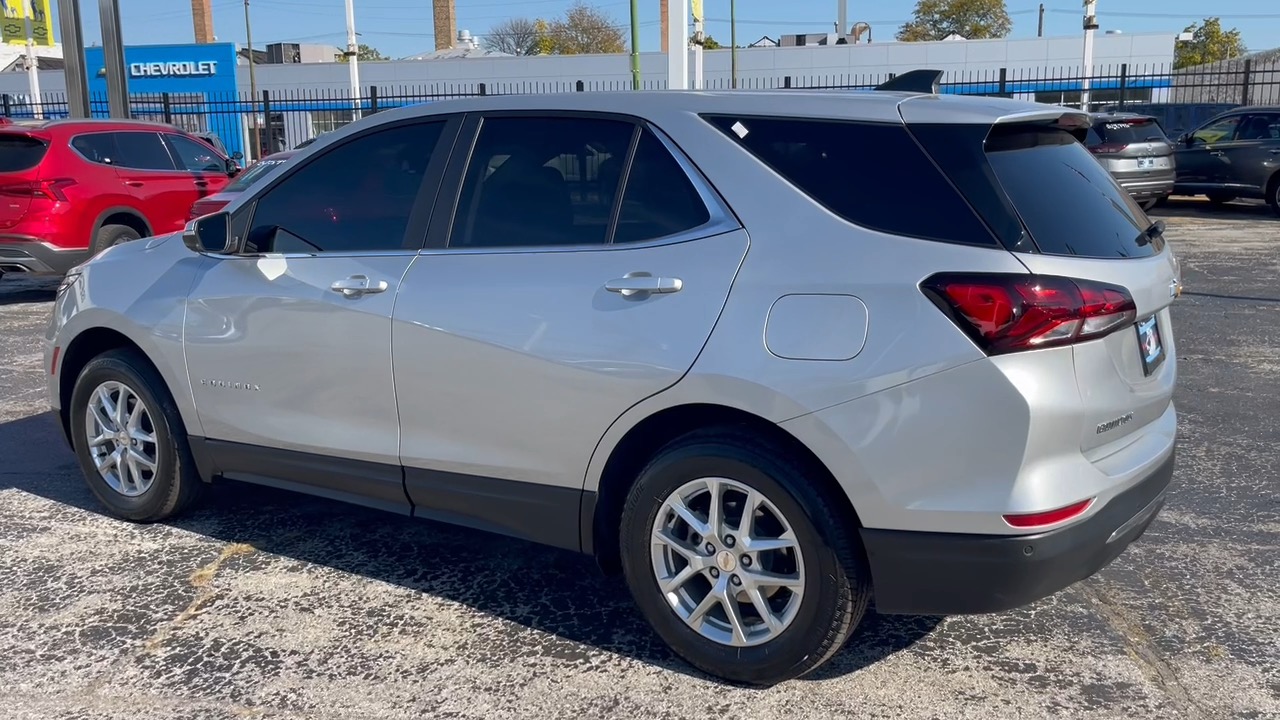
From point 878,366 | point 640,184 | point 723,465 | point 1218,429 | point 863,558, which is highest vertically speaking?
point 640,184

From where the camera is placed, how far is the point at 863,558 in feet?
10.5

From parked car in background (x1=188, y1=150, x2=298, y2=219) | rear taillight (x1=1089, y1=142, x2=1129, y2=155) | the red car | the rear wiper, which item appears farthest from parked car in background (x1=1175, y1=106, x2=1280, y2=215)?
the rear wiper

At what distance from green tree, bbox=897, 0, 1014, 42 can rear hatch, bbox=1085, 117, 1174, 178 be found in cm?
6297

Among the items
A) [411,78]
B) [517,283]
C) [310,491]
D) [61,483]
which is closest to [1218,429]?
[517,283]

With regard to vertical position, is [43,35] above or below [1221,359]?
above

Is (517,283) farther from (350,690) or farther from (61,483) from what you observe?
(61,483)

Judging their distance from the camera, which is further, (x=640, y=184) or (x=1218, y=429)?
(x=1218, y=429)

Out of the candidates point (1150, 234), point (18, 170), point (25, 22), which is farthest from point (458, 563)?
point (25, 22)

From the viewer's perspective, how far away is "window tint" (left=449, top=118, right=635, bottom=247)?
367 cm

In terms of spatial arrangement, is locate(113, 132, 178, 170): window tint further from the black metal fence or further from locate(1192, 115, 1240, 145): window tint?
locate(1192, 115, 1240, 145): window tint

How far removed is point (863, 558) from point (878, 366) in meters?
0.58

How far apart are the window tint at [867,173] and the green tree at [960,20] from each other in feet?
255

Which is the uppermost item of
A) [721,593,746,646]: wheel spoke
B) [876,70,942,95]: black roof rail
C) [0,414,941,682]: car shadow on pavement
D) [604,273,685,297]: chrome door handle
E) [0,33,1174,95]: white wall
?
[0,33,1174,95]: white wall

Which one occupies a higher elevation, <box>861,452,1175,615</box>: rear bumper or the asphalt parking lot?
<box>861,452,1175,615</box>: rear bumper
